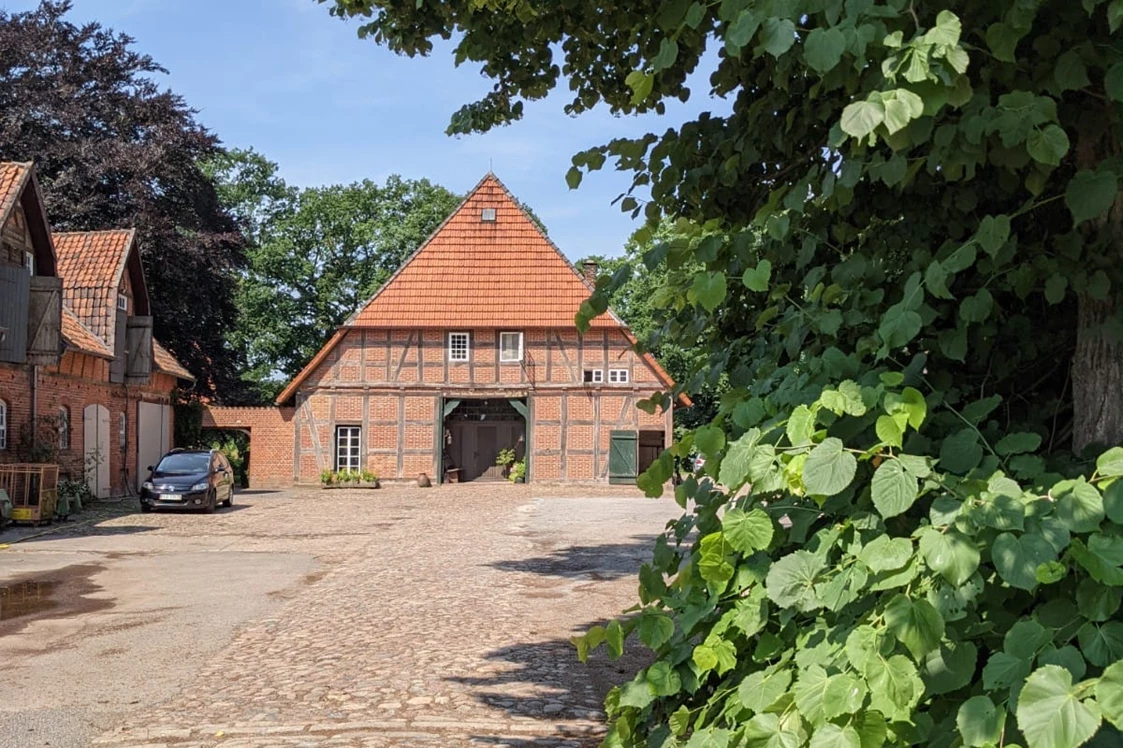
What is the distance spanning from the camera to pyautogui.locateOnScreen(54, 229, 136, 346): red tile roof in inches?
1089

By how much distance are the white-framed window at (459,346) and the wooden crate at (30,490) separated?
1632 centimetres

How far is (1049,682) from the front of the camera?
195cm

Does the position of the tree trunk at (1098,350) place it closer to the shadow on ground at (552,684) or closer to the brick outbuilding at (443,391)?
the shadow on ground at (552,684)

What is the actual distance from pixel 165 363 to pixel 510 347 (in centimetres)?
1131

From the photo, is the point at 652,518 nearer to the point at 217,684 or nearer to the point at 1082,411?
the point at 217,684

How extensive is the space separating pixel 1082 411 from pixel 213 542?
53.7ft

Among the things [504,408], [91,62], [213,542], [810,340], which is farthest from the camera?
[504,408]

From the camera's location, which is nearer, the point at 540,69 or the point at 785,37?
the point at 785,37

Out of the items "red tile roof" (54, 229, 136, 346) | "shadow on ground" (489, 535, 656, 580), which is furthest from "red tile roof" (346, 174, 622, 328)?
"shadow on ground" (489, 535, 656, 580)

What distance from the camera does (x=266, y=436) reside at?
35.3 metres

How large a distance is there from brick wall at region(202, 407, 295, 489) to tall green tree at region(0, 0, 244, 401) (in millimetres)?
2942

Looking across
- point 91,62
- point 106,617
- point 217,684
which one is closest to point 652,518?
point 106,617

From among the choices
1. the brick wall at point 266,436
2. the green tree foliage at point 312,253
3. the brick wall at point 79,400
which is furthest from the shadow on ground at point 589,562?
the green tree foliage at point 312,253

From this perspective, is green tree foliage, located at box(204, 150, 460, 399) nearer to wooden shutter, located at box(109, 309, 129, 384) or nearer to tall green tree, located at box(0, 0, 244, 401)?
tall green tree, located at box(0, 0, 244, 401)
